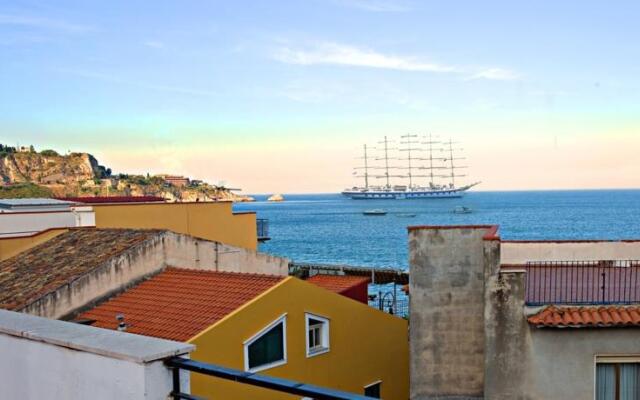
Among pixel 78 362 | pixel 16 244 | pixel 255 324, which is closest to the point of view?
pixel 78 362

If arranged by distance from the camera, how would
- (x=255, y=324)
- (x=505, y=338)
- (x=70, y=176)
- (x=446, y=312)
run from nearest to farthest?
(x=505, y=338)
(x=255, y=324)
(x=446, y=312)
(x=70, y=176)

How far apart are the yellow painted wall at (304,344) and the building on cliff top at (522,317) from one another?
2574 millimetres

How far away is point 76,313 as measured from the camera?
13719mm

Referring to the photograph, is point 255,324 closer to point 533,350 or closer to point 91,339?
point 533,350

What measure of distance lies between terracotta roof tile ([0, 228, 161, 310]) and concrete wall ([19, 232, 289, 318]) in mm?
218

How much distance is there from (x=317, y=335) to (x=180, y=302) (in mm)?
3691

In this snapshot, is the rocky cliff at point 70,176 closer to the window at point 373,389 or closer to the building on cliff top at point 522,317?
the window at point 373,389

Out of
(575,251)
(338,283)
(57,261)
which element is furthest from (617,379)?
(57,261)

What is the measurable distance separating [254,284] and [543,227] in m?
117

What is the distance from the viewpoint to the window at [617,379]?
35.2 ft

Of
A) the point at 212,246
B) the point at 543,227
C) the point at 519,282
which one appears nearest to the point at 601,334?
the point at 519,282

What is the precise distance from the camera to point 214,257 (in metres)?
17.5

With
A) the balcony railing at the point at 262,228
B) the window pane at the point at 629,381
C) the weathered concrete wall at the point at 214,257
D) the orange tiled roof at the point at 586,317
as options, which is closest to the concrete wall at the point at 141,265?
the weathered concrete wall at the point at 214,257

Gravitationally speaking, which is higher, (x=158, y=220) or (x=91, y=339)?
(x=91, y=339)
